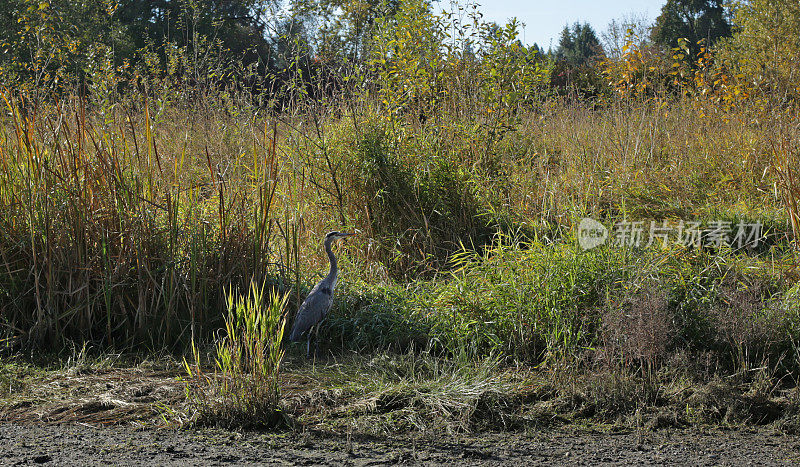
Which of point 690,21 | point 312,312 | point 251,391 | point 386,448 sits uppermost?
point 690,21

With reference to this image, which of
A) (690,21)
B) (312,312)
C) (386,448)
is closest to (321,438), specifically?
(386,448)

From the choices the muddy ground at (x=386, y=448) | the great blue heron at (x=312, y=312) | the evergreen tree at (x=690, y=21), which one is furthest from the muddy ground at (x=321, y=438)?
the evergreen tree at (x=690, y=21)

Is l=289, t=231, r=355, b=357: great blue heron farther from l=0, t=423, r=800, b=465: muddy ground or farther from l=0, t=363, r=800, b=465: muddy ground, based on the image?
l=0, t=423, r=800, b=465: muddy ground

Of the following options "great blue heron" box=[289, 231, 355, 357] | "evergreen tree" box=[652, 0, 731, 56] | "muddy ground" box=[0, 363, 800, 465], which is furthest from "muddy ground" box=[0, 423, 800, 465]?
"evergreen tree" box=[652, 0, 731, 56]

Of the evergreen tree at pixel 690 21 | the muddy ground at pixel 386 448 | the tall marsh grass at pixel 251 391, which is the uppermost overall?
the evergreen tree at pixel 690 21

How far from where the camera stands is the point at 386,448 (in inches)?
111

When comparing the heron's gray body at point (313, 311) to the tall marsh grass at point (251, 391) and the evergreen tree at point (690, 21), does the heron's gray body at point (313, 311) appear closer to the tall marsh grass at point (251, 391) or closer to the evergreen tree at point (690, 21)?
the tall marsh grass at point (251, 391)

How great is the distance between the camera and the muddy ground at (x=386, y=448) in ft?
8.84

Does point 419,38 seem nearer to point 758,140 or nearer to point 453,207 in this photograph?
point 453,207

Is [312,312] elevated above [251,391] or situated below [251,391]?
above

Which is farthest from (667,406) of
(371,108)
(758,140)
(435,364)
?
(758,140)

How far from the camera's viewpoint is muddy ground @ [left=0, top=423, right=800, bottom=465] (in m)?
2.69

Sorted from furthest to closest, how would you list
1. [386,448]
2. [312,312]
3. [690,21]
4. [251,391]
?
[690,21] < [312,312] < [251,391] < [386,448]

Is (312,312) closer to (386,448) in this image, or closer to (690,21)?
(386,448)
